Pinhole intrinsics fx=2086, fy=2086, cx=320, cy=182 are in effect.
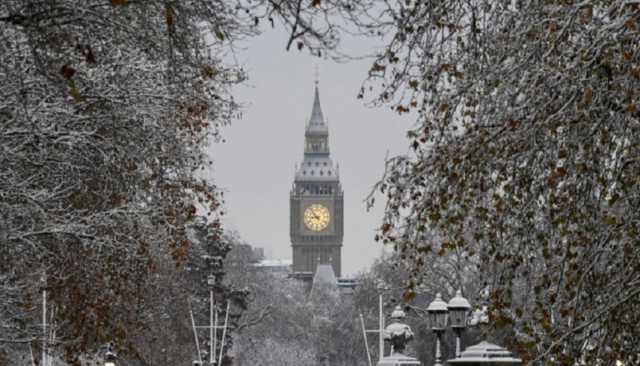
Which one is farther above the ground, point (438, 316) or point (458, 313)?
point (438, 316)

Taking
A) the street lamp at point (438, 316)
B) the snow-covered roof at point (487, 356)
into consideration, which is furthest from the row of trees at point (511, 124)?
the street lamp at point (438, 316)

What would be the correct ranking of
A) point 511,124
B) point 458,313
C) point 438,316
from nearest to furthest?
point 511,124
point 458,313
point 438,316

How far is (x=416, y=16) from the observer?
42.9ft

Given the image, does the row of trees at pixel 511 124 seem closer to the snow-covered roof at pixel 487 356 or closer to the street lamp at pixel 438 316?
the snow-covered roof at pixel 487 356

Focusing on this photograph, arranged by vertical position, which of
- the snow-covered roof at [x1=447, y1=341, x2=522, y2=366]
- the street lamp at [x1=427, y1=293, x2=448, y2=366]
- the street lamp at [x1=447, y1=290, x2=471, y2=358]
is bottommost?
the snow-covered roof at [x1=447, y1=341, x2=522, y2=366]

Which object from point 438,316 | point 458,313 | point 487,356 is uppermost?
point 438,316

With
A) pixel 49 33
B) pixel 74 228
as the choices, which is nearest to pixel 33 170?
pixel 74 228

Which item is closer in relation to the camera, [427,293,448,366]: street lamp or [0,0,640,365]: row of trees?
[0,0,640,365]: row of trees

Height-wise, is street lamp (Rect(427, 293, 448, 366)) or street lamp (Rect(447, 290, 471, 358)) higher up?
street lamp (Rect(427, 293, 448, 366))

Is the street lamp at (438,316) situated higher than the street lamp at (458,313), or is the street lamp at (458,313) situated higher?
the street lamp at (438,316)

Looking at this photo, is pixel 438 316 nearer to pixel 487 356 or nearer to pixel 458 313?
pixel 458 313

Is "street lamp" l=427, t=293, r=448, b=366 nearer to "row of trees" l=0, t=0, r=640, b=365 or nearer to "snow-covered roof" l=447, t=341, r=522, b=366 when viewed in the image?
"snow-covered roof" l=447, t=341, r=522, b=366

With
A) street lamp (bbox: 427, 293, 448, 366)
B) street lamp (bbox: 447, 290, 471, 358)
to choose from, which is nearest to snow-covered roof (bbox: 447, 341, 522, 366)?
street lamp (bbox: 447, 290, 471, 358)

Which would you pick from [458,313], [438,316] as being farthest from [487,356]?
[438,316]
